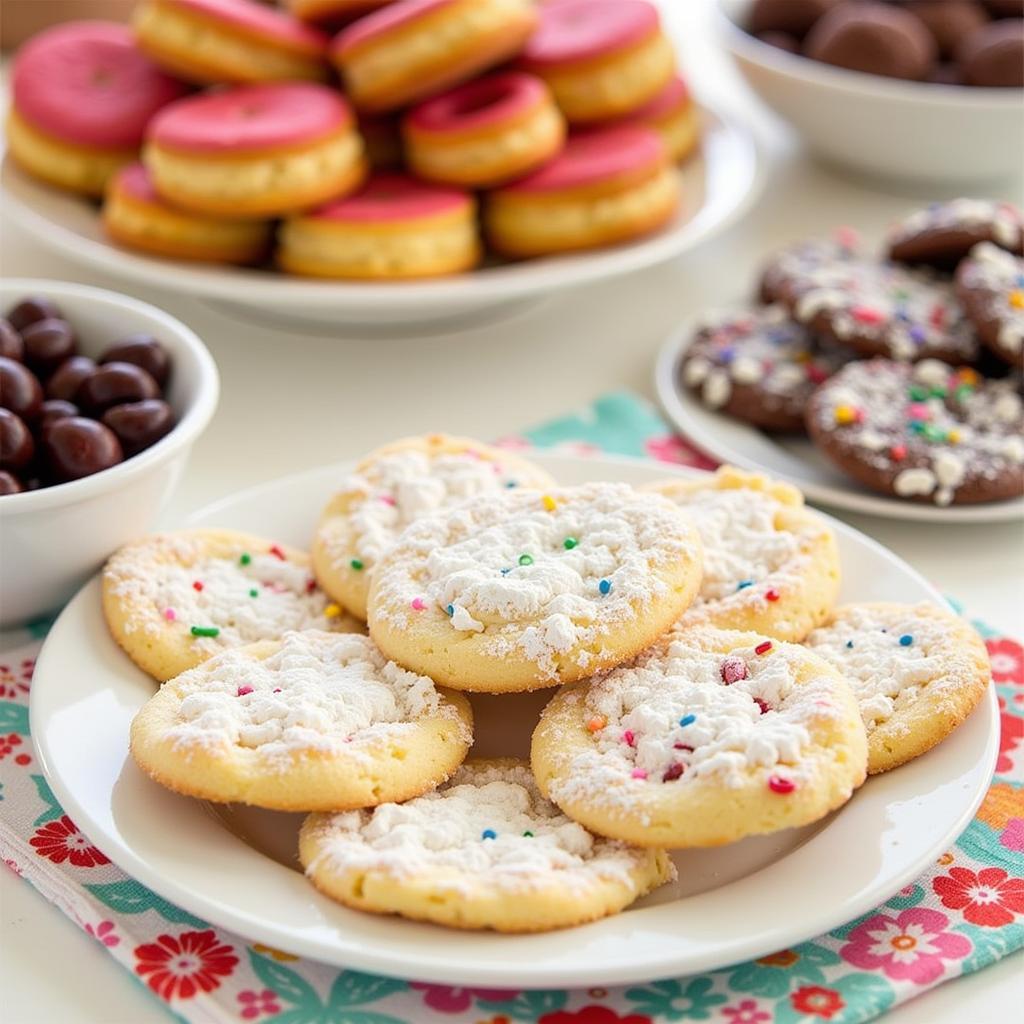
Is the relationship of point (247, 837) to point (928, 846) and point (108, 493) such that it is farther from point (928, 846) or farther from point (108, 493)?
point (928, 846)

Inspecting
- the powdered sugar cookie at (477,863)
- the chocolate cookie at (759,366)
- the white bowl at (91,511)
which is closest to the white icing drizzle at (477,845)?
the powdered sugar cookie at (477,863)

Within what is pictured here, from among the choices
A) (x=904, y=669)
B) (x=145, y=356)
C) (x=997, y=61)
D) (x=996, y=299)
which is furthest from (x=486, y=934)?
(x=997, y=61)

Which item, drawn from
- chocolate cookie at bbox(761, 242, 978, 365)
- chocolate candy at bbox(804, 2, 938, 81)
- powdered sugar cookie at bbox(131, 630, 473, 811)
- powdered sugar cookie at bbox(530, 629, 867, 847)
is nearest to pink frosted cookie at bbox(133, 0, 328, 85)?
chocolate cookie at bbox(761, 242, 978, 365)

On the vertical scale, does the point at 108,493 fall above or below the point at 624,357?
above

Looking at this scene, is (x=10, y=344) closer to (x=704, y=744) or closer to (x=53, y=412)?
(x=53, y=412)

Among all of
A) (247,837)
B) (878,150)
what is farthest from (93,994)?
(878,150)

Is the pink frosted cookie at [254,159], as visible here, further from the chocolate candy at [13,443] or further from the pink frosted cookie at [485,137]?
the chocolate candy at [13,443]
